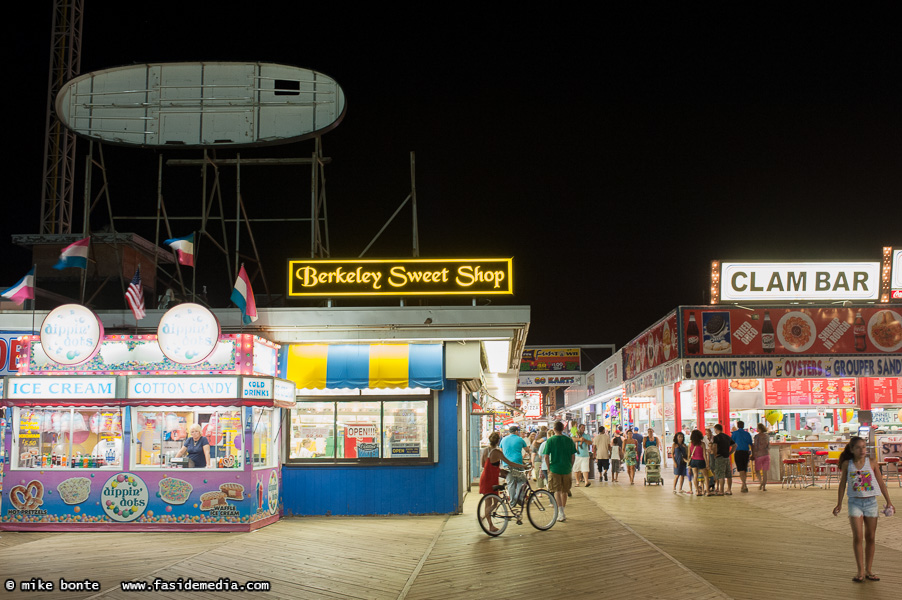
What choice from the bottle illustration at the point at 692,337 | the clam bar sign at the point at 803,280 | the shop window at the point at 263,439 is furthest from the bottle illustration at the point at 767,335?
the shop window at the point at 263,439

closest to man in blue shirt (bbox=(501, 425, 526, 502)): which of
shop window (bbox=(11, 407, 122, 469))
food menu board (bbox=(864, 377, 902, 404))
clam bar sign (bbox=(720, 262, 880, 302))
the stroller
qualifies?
shop window (bbox=(11, 407, 122, 469))

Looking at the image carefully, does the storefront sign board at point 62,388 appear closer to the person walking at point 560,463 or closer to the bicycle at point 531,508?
the bicycle at point 531,508

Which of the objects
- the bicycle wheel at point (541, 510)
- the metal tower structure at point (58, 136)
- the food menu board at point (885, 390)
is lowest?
the bicycle wheel at point (541, 510)

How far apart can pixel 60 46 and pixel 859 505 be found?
127 ft

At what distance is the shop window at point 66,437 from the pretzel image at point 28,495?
308mm

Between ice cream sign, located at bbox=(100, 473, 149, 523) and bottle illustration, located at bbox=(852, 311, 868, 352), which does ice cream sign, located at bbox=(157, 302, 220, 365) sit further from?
bottle illustration, located at bbox=(852, 311, 868, 352)

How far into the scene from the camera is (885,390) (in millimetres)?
23375

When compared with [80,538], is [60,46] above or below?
above

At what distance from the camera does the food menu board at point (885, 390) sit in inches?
917

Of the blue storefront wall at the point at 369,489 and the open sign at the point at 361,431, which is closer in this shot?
the blue storefront wall at the point at 369,489

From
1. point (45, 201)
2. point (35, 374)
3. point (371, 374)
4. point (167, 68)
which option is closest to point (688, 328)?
point (371, 374)

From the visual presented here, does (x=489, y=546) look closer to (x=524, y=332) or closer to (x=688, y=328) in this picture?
(x=524, y=332)

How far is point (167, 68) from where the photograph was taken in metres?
17.1

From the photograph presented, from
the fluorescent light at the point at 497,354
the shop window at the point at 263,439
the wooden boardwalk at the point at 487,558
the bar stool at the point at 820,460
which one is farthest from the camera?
the bar stool at the point at 820,460
